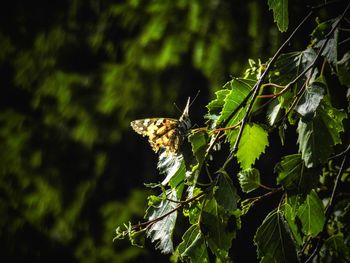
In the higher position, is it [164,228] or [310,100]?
[310,100]

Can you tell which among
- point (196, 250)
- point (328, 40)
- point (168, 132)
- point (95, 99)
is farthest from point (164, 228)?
point (95, 99)

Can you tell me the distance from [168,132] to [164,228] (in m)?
0.18

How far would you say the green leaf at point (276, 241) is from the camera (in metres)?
0.62

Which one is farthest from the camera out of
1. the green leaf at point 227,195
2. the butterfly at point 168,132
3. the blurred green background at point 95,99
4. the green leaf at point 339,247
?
the blurred green background at point 95,99

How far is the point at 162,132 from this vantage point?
2.40 ft

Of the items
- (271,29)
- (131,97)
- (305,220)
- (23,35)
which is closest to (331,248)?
(305,220)

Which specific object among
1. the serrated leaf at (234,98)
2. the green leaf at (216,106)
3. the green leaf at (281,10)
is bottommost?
the green leaf at (216,106)

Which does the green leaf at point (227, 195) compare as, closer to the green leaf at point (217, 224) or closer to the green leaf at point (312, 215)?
the green leaf at point (217, 224)

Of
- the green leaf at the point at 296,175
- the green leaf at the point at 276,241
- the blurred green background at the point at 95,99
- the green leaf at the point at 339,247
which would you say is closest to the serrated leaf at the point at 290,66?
the green leaf at the point at 296,175

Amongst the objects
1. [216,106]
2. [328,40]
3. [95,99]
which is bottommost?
[95,99]

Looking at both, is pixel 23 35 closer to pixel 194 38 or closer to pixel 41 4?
pixel 41 4

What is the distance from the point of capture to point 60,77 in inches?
99.7

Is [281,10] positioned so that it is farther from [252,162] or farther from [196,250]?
[196,250]

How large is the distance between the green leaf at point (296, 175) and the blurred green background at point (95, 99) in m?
1.58
